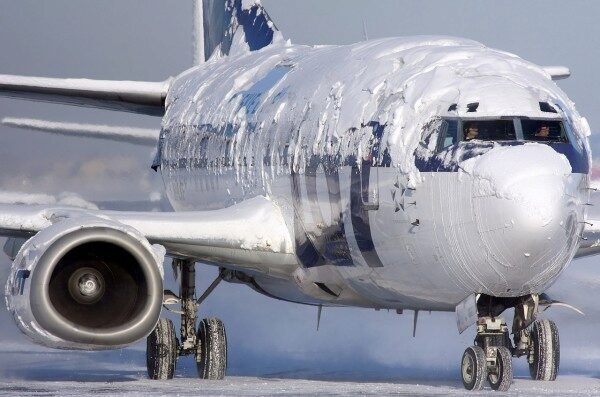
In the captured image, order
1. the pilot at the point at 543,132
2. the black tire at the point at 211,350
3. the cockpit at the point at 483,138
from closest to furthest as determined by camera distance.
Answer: the cockpit at the point at 483,138, the pilot at the point at 543,132, the black tire at the point at 211,350

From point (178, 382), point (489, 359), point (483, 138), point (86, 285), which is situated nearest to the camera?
point (483, 138)

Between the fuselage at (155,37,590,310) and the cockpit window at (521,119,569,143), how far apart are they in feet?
0.04

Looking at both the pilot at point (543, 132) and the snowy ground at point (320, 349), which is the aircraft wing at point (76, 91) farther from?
the pilot at point (543, 132)

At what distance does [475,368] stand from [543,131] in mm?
2192

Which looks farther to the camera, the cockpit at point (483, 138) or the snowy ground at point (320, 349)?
the snowy ground at point (320, 349)

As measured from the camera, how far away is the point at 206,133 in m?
23.5

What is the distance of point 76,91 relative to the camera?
24281 millimetres

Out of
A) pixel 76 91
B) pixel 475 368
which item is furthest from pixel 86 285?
pixel 76 91

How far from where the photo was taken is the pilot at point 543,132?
1672 cm

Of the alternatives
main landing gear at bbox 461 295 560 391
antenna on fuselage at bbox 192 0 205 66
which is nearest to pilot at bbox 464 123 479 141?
main landing gear at bbox 461 295 560 391

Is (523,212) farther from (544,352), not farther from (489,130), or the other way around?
(544,352)

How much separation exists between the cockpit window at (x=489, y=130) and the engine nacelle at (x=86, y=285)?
10.8ft

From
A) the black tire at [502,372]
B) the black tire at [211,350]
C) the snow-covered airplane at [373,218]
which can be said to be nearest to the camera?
the snow-covered airplane at [373,218]

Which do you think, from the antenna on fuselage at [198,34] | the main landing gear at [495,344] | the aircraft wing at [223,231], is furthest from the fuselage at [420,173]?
the antenna on fuselage at [198,34]
